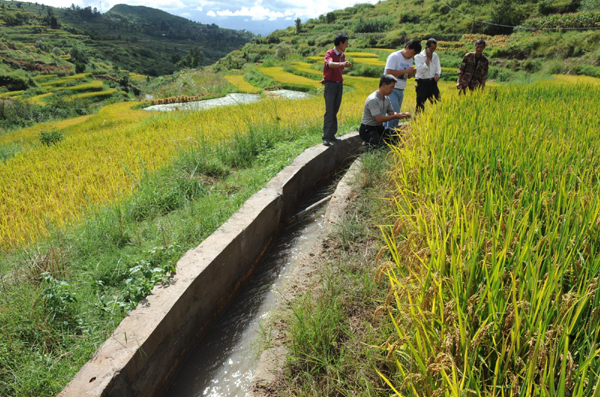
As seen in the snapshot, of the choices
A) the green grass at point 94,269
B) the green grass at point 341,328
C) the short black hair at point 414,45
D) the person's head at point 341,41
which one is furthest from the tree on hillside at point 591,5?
the green grass at point 341,328

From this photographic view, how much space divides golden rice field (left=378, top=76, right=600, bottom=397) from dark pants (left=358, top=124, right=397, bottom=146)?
1.28 m

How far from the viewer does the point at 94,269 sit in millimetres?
2438

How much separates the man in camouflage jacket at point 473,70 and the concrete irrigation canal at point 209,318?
14.0ft

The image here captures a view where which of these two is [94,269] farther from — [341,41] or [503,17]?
[503,17]

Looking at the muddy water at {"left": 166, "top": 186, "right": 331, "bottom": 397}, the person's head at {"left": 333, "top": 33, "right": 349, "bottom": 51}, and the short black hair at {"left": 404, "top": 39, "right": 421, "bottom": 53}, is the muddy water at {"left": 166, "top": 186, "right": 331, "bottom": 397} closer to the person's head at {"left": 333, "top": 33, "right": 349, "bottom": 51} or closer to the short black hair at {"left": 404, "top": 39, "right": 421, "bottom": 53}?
the person's head at {"left": 333, "top": 33, "right": 349, "bottom": 51}

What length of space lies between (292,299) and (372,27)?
147 feet

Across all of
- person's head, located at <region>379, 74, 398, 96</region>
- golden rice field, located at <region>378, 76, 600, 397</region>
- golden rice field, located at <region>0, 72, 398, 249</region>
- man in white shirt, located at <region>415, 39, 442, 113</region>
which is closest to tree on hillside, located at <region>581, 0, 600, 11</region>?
golden rice field, located at <region>0, 72, 398, 249</region>

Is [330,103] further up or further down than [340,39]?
further down

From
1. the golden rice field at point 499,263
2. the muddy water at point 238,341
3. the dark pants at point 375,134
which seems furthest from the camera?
the dark pants at point 375,134

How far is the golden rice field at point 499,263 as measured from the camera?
3.41ft

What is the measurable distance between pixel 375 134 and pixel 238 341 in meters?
3.28

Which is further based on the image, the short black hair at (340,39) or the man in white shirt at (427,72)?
the man in white shirt at (427,72)

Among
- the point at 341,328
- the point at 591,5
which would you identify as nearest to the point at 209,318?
the point at 341,328

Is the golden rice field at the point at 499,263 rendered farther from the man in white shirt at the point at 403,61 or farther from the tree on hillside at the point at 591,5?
the tree on hillside at the point at 591,5
